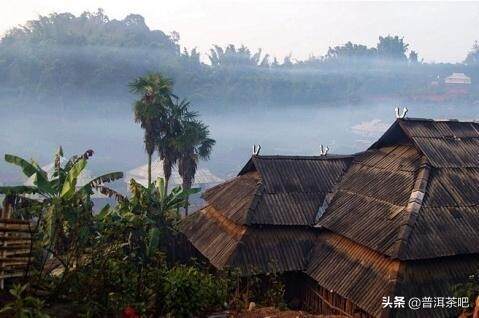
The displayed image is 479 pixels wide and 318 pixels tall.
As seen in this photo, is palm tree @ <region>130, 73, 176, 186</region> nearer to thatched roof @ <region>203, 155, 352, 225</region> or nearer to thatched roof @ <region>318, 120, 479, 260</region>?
thatched roof @ <region>203, 155, 352, 225</region>

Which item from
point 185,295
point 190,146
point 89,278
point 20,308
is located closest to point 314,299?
point 185,295

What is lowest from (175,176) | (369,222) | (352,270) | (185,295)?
(175,176)

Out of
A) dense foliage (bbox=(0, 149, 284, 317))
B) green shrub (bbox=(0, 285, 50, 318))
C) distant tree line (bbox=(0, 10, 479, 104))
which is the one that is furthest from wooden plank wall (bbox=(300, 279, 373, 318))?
distant tree line (bbox=(0, 10, 479, 104))

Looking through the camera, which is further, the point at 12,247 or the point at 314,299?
the point at 314,299

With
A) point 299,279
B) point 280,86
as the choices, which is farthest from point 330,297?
point 280,86

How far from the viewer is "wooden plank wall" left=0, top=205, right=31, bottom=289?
9.85m

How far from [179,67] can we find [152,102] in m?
66.9

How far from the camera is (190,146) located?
28359 millimetres

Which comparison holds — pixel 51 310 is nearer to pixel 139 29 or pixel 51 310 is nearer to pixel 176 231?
pixel 176 231

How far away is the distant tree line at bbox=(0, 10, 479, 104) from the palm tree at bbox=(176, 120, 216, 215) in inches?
2381

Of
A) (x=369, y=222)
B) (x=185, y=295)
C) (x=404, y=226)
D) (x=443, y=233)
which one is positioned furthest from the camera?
(x=369, y=222)

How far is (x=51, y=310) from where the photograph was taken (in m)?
9.84

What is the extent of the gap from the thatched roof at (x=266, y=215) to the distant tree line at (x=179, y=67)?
70.1m

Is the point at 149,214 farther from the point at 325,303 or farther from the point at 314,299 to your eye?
the point at 325,303
